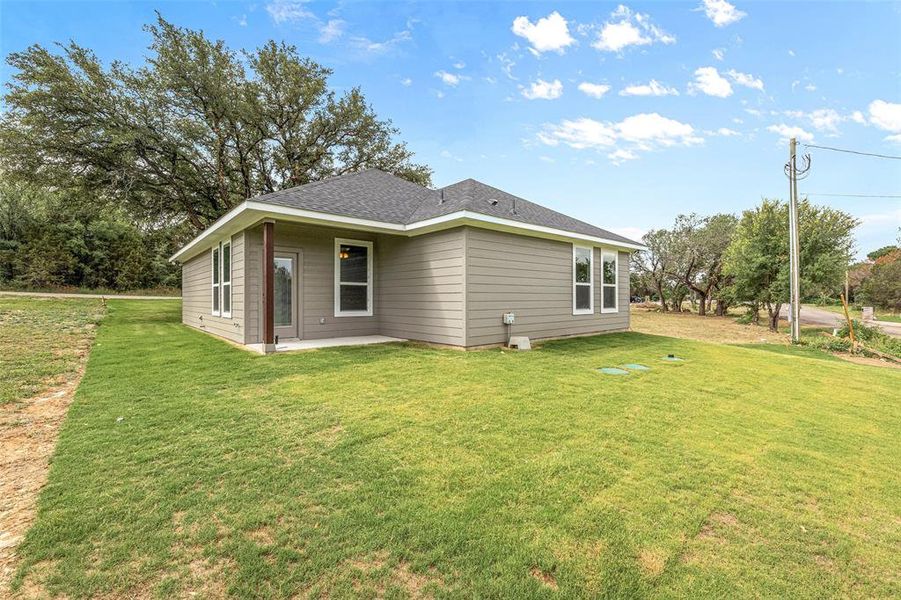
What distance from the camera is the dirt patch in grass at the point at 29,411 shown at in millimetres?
2004

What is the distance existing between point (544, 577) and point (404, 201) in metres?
8.44

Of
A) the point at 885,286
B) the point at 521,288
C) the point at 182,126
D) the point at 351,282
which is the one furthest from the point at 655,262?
the point at 182,126

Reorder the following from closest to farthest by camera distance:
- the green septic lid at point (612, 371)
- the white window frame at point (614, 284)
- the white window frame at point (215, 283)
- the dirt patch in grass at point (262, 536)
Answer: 1. the dirt patch in grass at point (262, 536)
2. the green septic lid at point (612, 371)
3. the white window frame at point (215, 283)
4. the white window frame at point (614, 284)

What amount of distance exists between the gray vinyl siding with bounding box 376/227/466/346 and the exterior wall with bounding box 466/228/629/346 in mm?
276

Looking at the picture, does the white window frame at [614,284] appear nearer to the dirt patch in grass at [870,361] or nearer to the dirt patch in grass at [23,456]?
the dirt patch in grass at [870,361]

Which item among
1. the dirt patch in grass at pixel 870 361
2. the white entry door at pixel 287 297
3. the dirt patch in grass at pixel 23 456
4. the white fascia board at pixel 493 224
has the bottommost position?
the dirt patch in grass at pixel 870 361

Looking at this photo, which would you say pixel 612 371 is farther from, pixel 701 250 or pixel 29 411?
pixel 701 250

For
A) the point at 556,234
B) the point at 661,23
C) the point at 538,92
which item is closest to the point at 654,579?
the point at 556,234

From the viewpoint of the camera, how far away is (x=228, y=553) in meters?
1.74

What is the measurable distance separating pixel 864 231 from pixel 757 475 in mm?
18170

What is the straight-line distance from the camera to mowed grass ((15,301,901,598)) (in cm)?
163

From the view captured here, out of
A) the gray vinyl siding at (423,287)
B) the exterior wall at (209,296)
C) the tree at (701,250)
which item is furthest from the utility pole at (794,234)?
the exterior wall at (209,296)

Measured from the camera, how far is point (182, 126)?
13664 millimetres

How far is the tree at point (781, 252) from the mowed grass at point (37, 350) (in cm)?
1986
